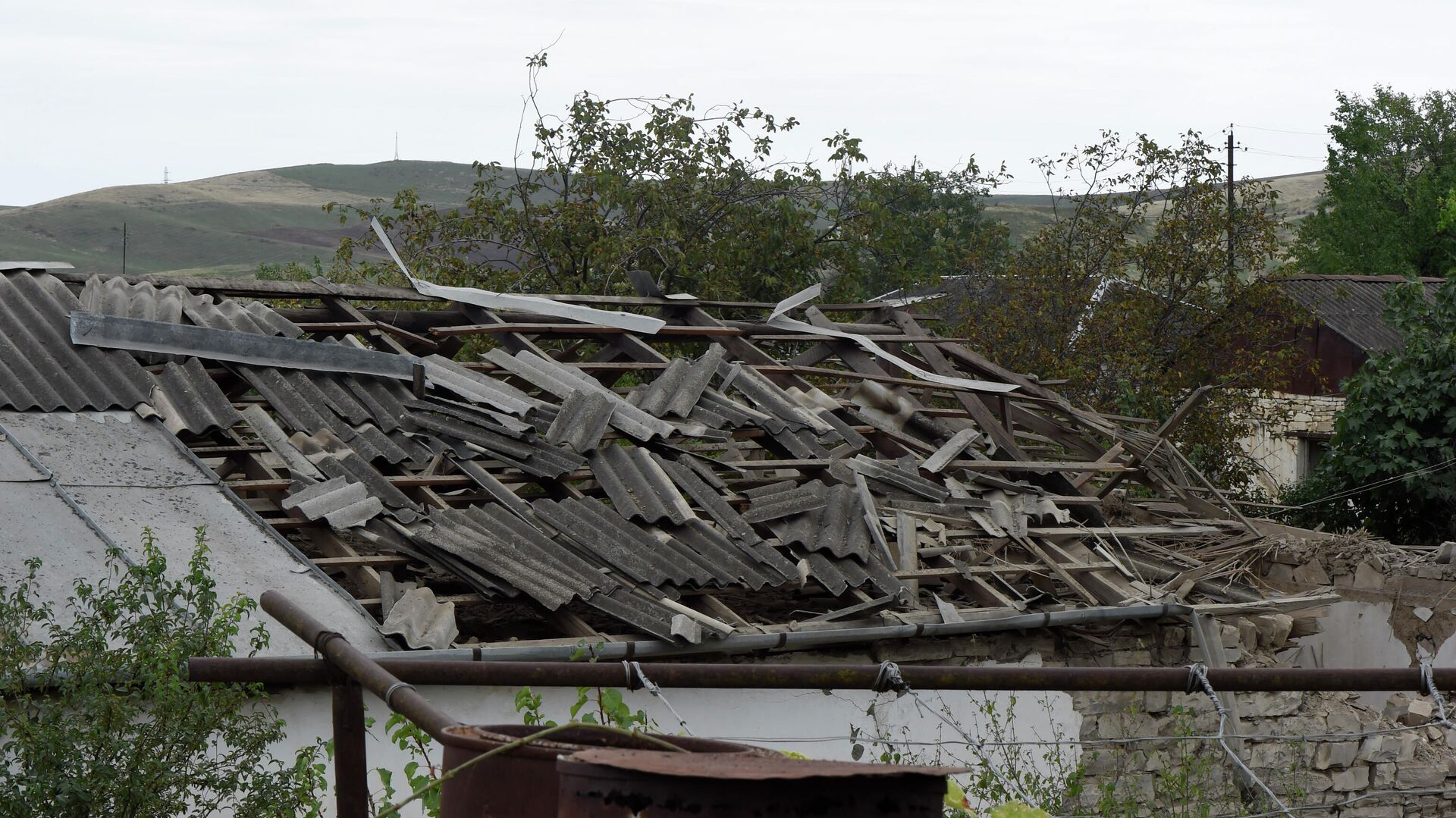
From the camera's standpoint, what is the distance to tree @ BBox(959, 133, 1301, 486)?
2066 cm

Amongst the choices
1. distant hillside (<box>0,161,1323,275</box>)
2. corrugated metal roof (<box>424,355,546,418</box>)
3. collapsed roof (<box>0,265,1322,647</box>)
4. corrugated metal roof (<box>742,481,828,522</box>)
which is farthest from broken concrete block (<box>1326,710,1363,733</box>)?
distant hillside (<box>0,161,1323,275</box>)

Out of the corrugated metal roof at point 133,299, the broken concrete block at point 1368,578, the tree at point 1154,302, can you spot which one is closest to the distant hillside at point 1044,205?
the tree at point 1154,302

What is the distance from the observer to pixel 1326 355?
103ft

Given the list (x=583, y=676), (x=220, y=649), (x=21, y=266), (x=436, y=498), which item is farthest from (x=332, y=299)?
(x=583, y=676)

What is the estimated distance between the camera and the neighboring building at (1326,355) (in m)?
29.5

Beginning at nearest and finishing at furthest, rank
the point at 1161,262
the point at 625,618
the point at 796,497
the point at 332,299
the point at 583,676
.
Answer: the point at 583,676
the point at 625,618
the point at 796,497
the point at 332,299
the point at 1161,262

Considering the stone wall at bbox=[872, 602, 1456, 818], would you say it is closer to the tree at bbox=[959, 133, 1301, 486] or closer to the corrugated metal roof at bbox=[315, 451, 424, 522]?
the corrugated metal roof at bbox=[315, 451, 424, 522]

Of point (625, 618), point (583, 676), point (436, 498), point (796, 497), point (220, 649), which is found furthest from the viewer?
point (796, 497)

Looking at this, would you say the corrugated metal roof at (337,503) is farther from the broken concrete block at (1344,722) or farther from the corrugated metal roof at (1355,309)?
the corrugated metal roof at (1355,309)

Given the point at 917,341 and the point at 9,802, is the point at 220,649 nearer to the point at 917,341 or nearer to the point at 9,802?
the point at 9,802

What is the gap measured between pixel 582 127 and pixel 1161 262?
985cm

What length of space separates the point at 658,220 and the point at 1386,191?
28.9m

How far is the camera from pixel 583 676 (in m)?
2.65

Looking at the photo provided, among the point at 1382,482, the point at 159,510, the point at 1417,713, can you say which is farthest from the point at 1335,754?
the point at 1382,482
